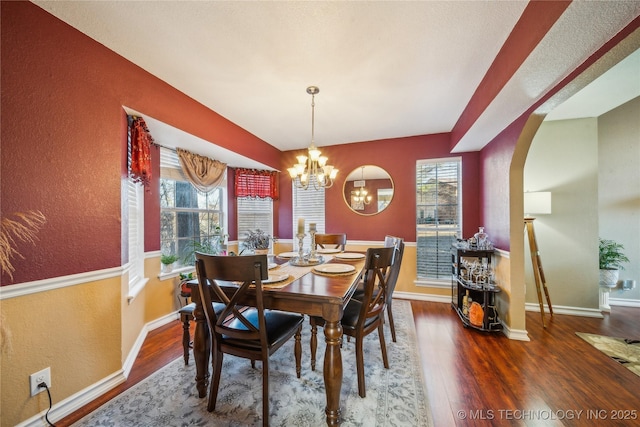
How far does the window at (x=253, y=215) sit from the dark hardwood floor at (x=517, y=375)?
1.74 metres

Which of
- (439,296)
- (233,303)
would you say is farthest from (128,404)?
(439,296)

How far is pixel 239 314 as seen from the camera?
140 cm

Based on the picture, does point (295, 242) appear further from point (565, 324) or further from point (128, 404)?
point (565, 324)

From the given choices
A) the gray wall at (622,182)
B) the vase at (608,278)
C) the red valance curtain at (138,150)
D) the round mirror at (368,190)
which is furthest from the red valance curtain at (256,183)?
the gray wall at (622,182)

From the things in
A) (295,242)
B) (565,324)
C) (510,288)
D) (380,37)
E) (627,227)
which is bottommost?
(565,324)

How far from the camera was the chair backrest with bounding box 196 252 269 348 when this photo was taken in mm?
1268

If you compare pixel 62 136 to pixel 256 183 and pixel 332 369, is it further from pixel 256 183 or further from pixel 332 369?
pixel 256 183

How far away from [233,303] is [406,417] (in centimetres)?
126

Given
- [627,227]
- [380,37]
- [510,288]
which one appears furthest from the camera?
[627,227]

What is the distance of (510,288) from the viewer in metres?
2.40

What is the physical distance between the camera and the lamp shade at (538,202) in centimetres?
279

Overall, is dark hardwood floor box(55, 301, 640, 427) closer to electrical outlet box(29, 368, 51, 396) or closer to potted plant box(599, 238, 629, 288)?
electrical outlet box(29, 368, 51, 396)

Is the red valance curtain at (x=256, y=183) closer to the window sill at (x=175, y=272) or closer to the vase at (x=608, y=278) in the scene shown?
the window sill at (x=175, y=272)

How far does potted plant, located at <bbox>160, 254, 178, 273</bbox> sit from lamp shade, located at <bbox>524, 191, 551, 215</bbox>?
4.30 metres
